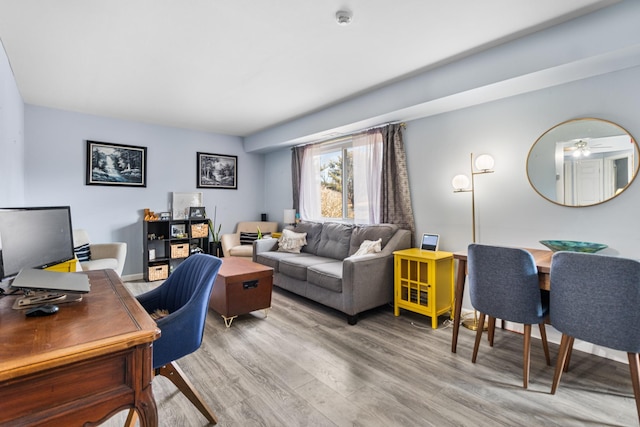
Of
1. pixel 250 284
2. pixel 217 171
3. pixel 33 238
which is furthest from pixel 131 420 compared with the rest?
pixel 217 171

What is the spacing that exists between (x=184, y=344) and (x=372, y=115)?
296 cm

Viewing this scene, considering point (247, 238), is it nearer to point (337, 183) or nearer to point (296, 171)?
point (296, 171)

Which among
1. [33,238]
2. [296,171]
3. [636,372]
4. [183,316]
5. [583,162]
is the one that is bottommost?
[636,372]

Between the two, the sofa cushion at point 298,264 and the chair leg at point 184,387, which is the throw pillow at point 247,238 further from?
the chair leg at point 184,387

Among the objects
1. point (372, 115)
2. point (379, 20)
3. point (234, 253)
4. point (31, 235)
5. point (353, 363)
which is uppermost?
point (379, 20)

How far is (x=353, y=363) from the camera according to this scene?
7.82ft

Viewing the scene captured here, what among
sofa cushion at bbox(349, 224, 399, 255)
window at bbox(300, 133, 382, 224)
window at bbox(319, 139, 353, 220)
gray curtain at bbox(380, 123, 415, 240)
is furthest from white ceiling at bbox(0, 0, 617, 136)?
sofa cushion at bbox(349, 224, 399, 255)

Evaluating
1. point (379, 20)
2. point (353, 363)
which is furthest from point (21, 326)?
point (379, 20)

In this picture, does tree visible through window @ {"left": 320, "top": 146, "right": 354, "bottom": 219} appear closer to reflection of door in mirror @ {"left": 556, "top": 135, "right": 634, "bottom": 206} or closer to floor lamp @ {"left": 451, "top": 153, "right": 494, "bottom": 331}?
floor lamp @ {"left": 451, "top": 153, "right": 494, "bottom": 331}

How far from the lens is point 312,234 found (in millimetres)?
4668

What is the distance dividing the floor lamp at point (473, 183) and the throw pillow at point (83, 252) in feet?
14.6

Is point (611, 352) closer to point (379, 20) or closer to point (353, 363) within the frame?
point (353, 363)

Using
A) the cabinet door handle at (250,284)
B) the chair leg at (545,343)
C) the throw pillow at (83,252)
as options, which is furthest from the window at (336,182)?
the throw pillow at (83,252)

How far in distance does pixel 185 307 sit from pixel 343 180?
344 cm
